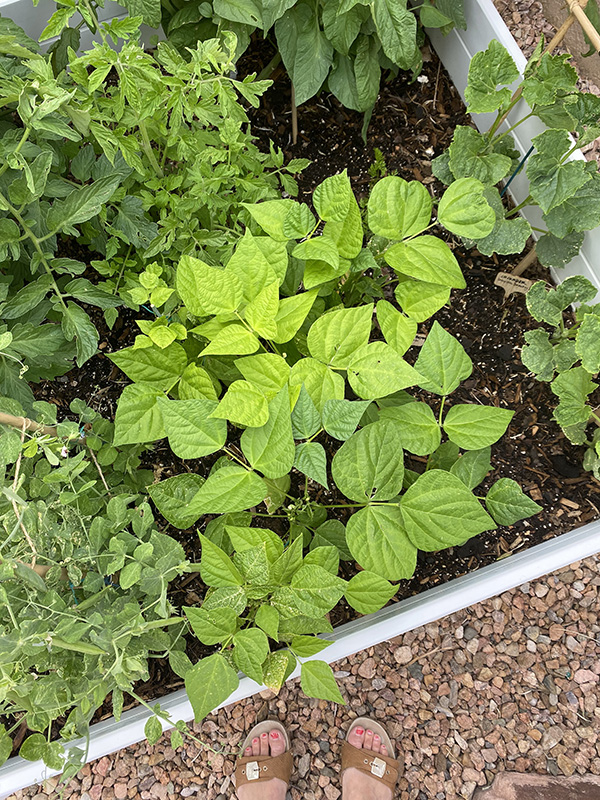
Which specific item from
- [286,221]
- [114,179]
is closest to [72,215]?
[114,179]

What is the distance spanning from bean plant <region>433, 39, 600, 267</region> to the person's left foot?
1.26 metres

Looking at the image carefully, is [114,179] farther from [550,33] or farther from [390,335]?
[550,33]

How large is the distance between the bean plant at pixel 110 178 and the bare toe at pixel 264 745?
992mm

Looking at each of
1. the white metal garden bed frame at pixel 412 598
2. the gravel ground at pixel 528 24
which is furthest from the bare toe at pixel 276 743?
the gravel ground at pixel 528 24

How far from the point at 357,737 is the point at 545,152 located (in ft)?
4.50

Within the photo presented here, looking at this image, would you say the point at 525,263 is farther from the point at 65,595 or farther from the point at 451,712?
the point at 65,595

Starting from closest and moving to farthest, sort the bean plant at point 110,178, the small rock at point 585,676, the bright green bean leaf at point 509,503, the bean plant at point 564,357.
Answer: the bean plant at point 110,178 < the bright green bean leaf at point 509,503 < the bean plant at point 564,357 < the small rock at point 585,676

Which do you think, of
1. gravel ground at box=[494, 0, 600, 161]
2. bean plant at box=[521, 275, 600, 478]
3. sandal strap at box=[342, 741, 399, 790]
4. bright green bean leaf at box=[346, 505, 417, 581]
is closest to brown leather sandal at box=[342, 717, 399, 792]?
sandal strap at box=[342, 741, 399, 790]

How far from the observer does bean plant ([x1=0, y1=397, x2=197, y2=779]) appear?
2.78ft

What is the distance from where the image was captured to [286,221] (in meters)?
1.11

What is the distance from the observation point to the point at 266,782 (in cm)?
150

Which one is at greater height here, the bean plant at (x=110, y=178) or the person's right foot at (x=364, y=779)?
the bean plant at (x=110, y=178)

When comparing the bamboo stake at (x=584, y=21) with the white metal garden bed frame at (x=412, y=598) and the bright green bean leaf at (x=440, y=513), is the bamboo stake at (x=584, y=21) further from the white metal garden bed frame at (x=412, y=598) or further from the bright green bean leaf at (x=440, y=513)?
the bright green bean leaf at (x=440, y=513)

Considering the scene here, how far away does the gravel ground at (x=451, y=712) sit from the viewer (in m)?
1.50
